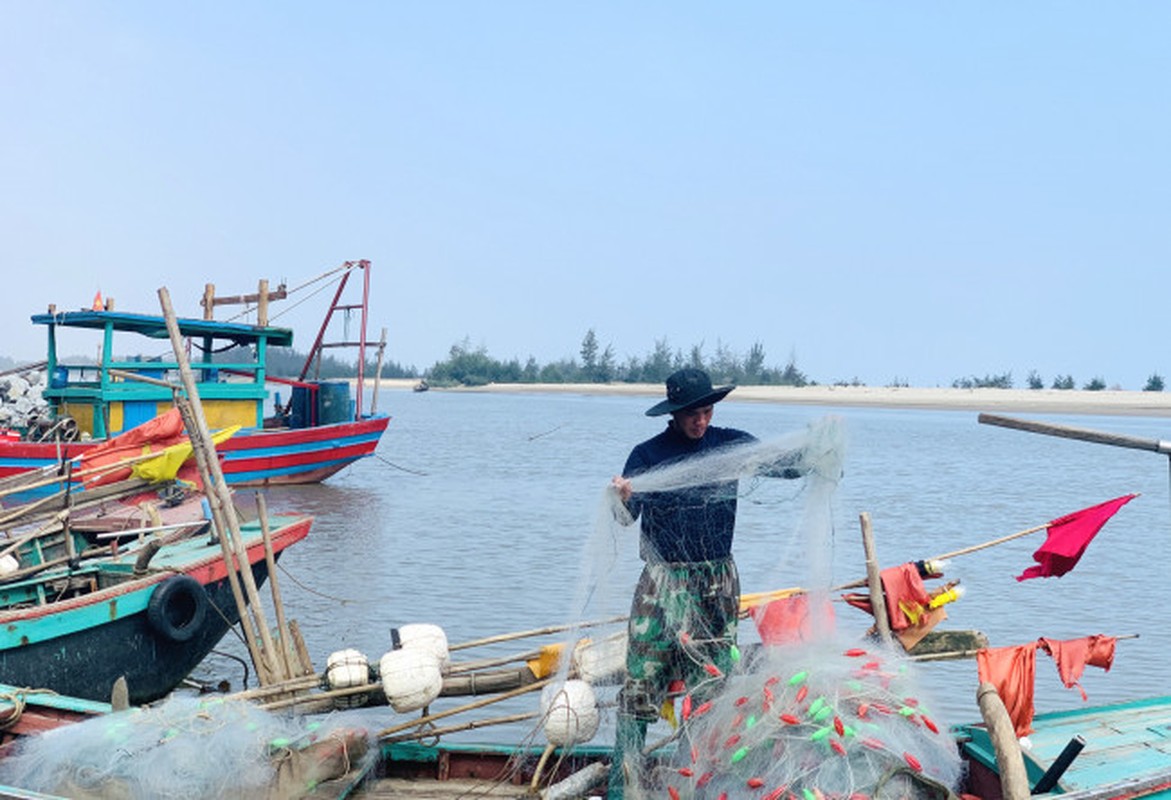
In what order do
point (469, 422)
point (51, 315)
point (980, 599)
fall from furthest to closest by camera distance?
point (469, 422)
point (51, 315)
point (980, 599)

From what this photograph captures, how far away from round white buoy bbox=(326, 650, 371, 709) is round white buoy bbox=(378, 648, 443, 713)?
0.48 ft

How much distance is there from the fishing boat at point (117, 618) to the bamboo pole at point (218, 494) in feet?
0.86

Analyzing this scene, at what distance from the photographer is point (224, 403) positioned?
1767 cm

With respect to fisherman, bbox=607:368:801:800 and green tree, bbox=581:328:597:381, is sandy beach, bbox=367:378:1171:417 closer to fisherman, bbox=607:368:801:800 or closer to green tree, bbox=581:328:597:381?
green tree, bbox=581:328:597:381

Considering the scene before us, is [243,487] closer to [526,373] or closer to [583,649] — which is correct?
[583,649]

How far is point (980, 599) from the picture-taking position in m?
11.9

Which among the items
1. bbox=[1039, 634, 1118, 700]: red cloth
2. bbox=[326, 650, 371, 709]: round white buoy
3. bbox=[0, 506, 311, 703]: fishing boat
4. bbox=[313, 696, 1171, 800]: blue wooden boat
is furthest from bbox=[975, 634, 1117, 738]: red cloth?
bbox=[0, 506, 311, 703]: fishing boat

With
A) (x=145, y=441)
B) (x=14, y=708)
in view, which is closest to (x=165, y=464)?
(x=145, y=441)

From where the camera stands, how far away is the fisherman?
14.5 feet

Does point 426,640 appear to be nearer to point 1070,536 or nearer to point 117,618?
point 117,618

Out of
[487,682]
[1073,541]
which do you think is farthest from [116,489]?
[1073,541]

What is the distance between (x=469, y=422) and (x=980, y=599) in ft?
119

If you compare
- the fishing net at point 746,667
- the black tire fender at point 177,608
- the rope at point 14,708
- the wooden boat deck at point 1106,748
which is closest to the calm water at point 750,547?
the fishing net at point 746,667

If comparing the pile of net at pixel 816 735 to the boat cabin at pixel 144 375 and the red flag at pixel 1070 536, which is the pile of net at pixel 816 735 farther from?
the boat cabin at pixel 144 375
